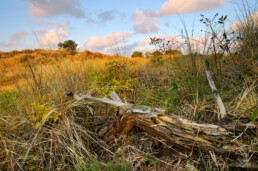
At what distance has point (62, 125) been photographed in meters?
2.18

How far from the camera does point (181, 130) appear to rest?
158 centimetres

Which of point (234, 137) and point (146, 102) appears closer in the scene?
point (234, 137)

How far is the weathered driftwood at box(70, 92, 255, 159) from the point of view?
1453mm

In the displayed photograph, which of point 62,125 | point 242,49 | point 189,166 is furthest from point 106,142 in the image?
point 242,49

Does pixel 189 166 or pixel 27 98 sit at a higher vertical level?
pixel 27 98

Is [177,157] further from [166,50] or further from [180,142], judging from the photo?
[166,50]

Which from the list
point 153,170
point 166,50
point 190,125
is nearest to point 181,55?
point 166,50

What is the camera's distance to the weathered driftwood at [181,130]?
1.45 m

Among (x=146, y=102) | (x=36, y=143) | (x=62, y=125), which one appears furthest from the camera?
(x=146, y=102)

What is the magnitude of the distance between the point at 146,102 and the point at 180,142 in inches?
48.0

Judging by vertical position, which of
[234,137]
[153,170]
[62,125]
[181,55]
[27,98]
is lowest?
[153,170]

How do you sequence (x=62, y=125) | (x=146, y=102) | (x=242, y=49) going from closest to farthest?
1. (x=62, y=125)
2. (x=146, y=102)
3. (x=242, y=49)

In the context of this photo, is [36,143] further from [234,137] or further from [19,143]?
[234,137]

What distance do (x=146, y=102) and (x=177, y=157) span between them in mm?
1180
